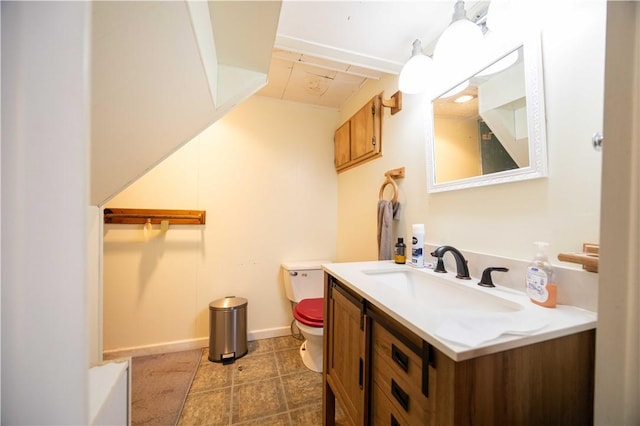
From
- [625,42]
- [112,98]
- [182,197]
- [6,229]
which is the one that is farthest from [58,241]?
[182,197]

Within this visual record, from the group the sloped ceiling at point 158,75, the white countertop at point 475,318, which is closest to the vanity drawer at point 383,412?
the white countertop at point 475,318

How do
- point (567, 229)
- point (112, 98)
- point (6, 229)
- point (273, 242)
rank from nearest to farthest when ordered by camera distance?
point (6, 229)
point (112, 98)
point (567, 229)
point (273, 242)

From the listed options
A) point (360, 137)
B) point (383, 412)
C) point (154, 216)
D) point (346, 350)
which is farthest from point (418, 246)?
point (154, 216)

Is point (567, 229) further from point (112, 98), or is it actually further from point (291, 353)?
point (291, 353)

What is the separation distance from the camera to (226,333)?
69.8 inches

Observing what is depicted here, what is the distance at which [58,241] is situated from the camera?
270 mm

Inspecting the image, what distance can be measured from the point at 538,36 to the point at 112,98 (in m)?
1.27

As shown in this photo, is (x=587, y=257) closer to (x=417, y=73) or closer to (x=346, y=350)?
(x=346, y=350)

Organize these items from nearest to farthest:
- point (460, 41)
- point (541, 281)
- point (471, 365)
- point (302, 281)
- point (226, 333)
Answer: point (471, 365)
point (541, 281)
point (460, 41)
point (226, 333)
point (302, 281)

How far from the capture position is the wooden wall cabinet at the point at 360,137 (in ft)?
5.37

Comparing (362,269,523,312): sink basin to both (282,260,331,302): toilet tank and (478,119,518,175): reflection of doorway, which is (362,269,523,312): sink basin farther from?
(282,260,331,302): toilet tank

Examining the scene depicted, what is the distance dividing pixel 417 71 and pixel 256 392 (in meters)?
2.00

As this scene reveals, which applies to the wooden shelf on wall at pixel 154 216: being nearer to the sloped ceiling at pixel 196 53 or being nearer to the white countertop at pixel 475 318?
the sloped ceiling at pixel 196 53

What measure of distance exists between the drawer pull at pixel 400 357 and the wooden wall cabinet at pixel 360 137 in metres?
1.25
